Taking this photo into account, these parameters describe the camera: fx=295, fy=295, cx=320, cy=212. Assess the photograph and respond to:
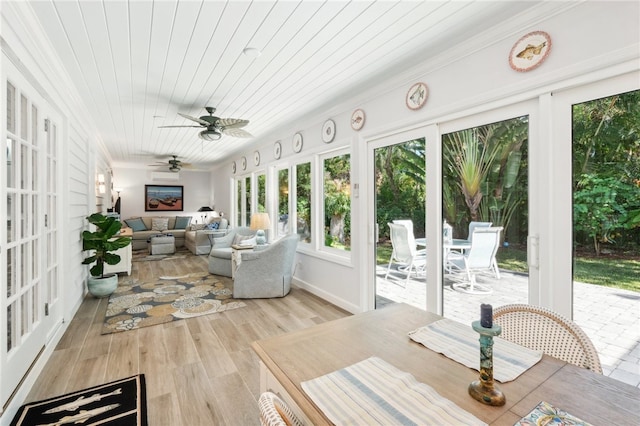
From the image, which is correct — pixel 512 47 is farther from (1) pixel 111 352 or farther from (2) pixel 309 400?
(1) pixel 111 352

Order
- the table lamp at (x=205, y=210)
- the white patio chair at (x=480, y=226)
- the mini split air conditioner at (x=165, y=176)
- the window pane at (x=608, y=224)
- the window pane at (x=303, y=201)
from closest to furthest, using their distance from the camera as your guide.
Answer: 1. the window pane at (x=608, y=224)
2. the white patio chair at (x=480, y=226)
3. the window pane at (x=303, y=201)
4. the mini split air conditioner at (x=165, y=176)
5. the table lamp at (x=205, y=210)

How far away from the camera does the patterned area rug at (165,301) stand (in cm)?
322

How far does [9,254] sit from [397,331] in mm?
2360

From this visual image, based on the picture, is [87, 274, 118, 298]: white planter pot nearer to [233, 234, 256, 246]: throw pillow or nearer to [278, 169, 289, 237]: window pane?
[233, 234, 256, 246]: throw pillow

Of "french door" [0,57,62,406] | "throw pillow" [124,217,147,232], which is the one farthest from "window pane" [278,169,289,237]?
"throw pillow" [124,217,147,232]

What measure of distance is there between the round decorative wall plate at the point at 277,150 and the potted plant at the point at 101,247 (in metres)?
2.47

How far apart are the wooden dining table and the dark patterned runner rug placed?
127 cm

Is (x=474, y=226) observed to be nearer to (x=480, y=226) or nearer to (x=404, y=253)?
(x=480, y=226)

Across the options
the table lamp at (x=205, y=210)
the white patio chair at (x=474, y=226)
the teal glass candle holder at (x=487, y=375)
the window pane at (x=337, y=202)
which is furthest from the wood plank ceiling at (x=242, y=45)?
the table lamp at (x=205, y=210)

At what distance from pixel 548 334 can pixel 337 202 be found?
2.90 m

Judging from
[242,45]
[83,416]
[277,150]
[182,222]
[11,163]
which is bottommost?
[83,416]

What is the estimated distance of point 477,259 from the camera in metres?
2.40

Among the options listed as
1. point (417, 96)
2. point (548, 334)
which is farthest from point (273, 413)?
point (417, 96)

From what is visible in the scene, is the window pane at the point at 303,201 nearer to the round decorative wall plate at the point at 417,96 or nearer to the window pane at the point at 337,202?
the window pane at the point at 337,202
